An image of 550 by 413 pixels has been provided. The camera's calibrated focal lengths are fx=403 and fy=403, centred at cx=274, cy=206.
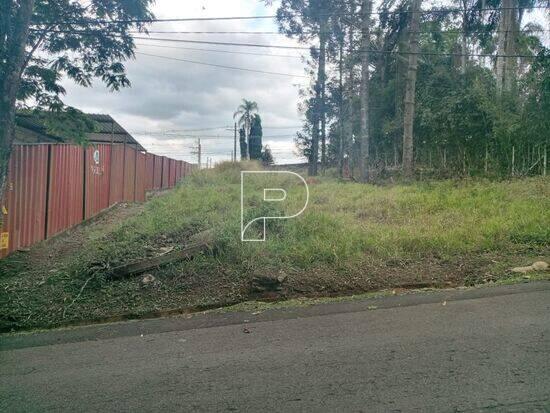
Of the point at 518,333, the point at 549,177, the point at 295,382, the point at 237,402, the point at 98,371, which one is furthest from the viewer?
the point at 549,177

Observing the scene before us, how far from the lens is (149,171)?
1894cm

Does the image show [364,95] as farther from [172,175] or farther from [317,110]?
[172,175]

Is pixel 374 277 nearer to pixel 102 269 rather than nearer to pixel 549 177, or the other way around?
pixel 102 269

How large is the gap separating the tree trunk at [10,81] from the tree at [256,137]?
36.5 meters

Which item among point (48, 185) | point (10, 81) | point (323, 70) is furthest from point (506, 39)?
point (10, 81)

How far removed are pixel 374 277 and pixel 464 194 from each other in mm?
5348

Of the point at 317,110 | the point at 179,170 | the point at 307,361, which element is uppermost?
the point at 317,110

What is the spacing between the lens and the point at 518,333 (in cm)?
348

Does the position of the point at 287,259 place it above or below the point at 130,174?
below

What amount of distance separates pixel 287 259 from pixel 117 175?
30.1 ft

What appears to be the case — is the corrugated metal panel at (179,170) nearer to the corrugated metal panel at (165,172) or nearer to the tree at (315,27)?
the corrugated metal panel at (165,172)

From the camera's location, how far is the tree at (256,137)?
42294 millimetres

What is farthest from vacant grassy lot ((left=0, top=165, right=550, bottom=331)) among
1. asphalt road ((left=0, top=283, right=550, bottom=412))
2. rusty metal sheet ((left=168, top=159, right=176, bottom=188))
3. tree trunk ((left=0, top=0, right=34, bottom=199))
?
rusty metal sheet ((left=168, top=159, right=176, bottom=188))

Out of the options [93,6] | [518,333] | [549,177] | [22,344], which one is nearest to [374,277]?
[518,333]
